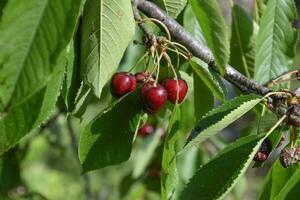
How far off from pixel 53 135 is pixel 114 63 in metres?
1.86

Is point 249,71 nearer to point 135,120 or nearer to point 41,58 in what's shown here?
point 135,120

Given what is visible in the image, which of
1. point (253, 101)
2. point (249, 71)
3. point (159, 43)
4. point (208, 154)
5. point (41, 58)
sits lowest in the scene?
point (208, 154)

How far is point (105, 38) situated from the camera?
1.12 meters

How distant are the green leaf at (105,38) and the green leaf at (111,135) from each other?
13 centimetres

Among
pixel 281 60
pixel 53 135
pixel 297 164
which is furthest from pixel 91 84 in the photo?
pixel 53 135

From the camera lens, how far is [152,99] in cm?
120

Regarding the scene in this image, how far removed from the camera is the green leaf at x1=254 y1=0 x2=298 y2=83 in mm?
1576

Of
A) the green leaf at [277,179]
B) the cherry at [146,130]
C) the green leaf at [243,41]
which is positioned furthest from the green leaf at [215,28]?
the cherry at [146,130]

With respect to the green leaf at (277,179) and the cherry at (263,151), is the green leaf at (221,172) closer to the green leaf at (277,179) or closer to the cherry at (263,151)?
the cherry at (263,151)

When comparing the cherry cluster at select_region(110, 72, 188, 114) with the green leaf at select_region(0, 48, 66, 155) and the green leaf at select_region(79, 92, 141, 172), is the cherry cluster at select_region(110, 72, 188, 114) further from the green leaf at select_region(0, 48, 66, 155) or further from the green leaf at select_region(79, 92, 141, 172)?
the green leaf at select_region(0, 48, 66, 155)

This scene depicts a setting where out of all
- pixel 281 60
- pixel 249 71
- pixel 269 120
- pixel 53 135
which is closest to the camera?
pixel 269 120

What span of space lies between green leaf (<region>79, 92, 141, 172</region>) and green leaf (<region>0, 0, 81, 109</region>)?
371 mm

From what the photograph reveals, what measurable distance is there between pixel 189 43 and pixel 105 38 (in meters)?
0.27

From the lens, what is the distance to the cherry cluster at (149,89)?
1.21 metres
